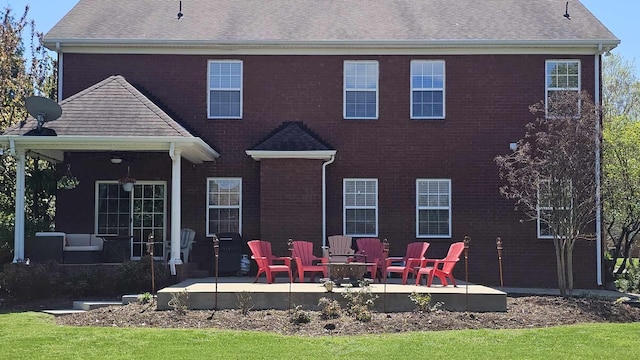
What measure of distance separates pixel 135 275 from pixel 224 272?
3.01 m

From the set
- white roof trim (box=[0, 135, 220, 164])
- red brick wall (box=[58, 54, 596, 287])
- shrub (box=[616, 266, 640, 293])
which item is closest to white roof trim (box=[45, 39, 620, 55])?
red brick wall (box=[58, 54, 596, 287])

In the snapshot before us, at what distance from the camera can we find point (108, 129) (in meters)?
15.2

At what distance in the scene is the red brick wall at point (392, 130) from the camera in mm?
18188

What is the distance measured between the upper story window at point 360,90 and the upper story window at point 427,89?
3.14 feet

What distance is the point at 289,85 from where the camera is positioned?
1853cm

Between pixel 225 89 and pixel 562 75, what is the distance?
27.2 feet

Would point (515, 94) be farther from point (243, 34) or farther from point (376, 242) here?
point (243, 34)

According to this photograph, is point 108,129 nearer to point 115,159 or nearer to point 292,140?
point 115,159

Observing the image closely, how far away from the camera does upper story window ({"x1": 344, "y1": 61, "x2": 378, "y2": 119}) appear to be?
728 inches

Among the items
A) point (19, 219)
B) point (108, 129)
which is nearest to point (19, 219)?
point (19, 219)

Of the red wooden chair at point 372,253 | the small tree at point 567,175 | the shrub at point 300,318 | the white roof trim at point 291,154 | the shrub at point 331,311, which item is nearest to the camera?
the shrub at point 300,318

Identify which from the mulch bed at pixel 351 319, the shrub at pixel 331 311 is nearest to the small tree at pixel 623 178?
the mulch bed at pixel 351 319

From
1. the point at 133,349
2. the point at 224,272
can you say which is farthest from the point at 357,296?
the point at 224,272

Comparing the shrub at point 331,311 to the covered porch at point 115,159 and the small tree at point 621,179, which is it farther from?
the small tree at point 621,179
